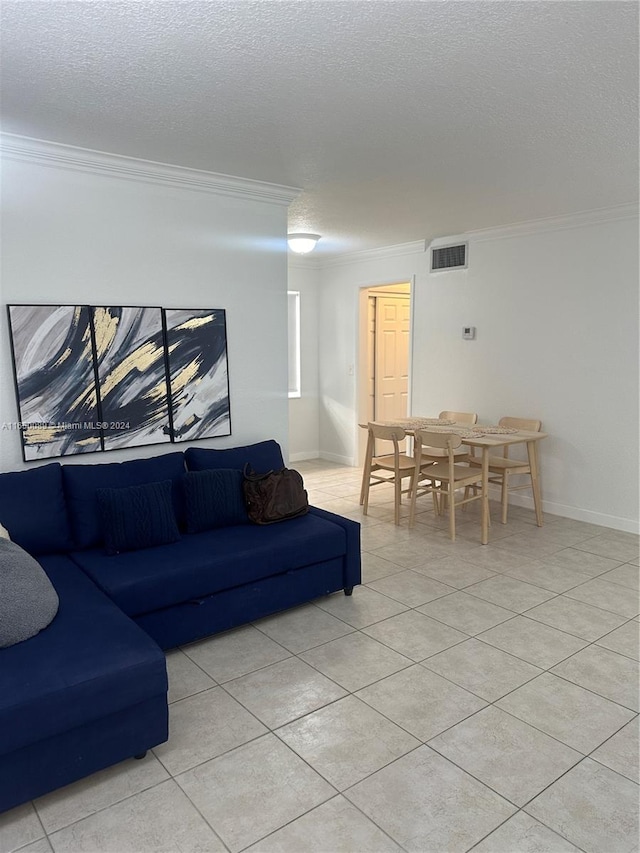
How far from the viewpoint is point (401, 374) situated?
7.30 meters

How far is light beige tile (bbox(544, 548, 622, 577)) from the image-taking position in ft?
13.0

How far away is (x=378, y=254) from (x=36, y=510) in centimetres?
464

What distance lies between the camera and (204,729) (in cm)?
235

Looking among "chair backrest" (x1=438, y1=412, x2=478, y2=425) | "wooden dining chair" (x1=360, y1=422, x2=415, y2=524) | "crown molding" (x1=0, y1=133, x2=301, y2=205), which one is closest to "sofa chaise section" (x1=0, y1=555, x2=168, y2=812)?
"crown molding" (x1=0, y1=133, x2=301, y2=205)

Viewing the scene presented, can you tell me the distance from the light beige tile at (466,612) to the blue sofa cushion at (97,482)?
5.11ft

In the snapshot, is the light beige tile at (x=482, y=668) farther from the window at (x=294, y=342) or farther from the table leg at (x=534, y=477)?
the window at (x=294, y=342)

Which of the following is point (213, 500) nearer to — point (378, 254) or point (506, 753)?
point (506, 753)

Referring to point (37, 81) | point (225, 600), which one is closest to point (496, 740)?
point (225, 600)

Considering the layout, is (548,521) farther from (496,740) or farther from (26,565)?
(26,565)

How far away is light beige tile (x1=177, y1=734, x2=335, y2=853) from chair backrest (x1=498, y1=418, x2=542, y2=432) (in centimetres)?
365

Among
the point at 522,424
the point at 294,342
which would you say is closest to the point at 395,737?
the point at 522,424

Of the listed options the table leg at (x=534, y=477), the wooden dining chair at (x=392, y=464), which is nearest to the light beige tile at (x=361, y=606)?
the wooden dining chair at (x=392, y=464)

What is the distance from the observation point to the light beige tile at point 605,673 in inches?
101

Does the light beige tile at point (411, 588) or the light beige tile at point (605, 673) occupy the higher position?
the light beige tile at point (411, 588)
